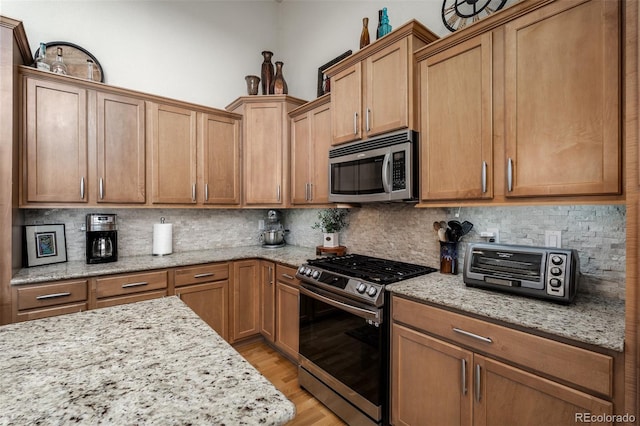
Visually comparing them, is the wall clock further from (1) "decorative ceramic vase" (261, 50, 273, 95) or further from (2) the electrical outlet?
(1) "decorative ceramic vase" (261, 50, 273, 95)

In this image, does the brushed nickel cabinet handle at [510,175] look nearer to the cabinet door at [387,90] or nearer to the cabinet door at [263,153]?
the cabinet door at [387,90]

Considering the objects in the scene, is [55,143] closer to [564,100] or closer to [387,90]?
[387,90]

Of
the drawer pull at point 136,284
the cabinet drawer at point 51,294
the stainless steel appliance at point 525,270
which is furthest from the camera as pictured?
the drawer pull at point 136,284

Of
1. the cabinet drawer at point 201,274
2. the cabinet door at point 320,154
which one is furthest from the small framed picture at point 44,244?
the cabinet door at point 320,154

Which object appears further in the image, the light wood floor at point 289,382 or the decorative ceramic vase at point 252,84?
the decorative ceramic vase at point 252,84

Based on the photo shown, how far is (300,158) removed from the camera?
3043mm

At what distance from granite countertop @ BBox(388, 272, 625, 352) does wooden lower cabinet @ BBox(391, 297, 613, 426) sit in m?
0.09

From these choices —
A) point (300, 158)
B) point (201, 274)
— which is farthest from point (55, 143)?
point (300, 158)

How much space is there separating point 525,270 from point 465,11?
5.78ft

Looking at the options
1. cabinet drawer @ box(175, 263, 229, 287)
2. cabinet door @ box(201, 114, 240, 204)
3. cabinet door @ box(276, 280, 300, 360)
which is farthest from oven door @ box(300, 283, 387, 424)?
cabinet door @ box(201, 114, 240, 204)

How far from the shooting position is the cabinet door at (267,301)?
282 cm

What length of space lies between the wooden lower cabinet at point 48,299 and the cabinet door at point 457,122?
2514 mm

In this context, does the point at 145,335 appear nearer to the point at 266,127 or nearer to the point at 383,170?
the point at 383,170

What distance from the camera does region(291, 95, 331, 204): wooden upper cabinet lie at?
2.74m
